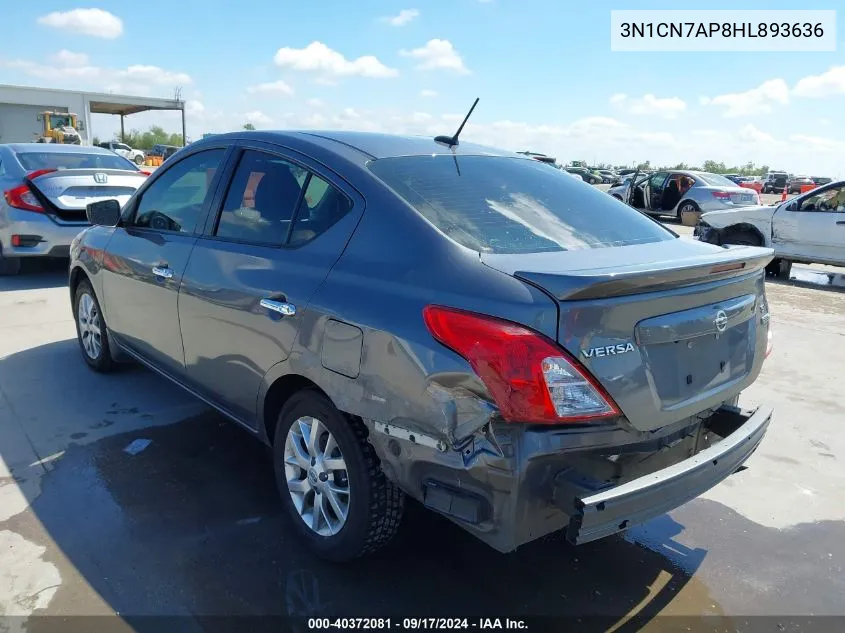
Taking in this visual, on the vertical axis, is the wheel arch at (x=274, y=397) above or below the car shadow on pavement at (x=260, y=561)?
above

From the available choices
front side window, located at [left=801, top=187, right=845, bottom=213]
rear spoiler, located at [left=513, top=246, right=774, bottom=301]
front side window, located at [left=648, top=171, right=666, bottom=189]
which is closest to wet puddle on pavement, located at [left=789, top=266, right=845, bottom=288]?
front side window, located at [left=801, top=187, right=845, bottom=213]

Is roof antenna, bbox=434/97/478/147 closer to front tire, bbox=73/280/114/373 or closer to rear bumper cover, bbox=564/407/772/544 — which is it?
rear bumper cover, bbox=564/407/772/544

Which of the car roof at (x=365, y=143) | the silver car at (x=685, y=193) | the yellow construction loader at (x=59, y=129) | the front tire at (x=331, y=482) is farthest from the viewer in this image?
the yellow construction loader at (x=59, y=129)

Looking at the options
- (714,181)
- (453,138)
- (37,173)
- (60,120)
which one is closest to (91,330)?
(453,138)

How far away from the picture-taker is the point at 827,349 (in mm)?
6273

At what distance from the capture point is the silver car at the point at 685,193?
16.8m

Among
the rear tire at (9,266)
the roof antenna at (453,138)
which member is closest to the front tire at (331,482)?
the roof antenna at (453,138)

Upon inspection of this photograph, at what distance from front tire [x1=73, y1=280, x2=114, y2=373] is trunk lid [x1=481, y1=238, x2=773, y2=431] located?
3488 millimetres

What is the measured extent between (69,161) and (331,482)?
7.62 m

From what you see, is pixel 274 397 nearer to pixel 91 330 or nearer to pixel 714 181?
pixel 91 330

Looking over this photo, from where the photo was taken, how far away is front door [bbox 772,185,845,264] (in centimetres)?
955

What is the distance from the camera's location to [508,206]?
2877mm

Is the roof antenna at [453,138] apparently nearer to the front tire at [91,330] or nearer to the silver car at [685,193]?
the front tire at [91,330]

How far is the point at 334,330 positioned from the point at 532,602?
1334 mm
